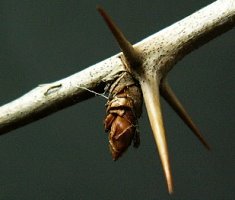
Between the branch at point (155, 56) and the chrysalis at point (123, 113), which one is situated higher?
the branch at point (155, 56)

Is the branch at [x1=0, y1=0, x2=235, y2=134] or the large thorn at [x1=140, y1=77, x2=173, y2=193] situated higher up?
the branch at [x1=0, y1=0, x2=235, y2=134]

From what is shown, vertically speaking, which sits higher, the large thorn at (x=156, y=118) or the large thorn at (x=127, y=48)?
the large thorn at (x=127, y=48)
